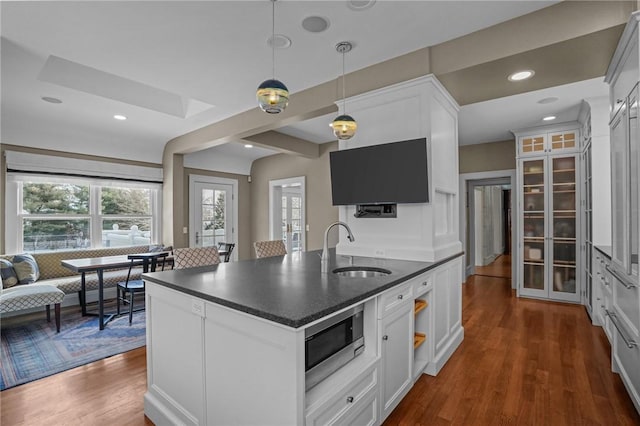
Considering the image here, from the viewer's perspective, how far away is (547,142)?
467 centimetres

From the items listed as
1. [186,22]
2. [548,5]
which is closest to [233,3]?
[186,22]

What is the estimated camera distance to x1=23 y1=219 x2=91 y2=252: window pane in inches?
178

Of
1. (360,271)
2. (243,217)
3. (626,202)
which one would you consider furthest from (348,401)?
(243,217)

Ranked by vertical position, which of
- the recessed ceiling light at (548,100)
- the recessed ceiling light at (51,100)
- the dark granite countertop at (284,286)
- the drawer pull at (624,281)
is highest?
the recessed ceiling light at (51,100)

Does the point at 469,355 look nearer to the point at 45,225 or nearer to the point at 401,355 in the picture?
the point at 401,355

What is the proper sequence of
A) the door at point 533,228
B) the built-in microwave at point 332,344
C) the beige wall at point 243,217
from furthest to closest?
the beige wall at point 243,217
the door at point 533,228
the built-in microwave at point 332,344

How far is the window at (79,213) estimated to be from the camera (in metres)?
4.46

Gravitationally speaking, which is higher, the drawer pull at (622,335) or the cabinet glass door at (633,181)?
the cabinet glass door at (633,181)

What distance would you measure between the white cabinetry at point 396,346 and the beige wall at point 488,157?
175 inches

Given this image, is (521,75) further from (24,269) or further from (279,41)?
(24,269)

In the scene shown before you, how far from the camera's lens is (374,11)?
217 centimetres

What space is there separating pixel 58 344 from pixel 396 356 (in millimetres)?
3406

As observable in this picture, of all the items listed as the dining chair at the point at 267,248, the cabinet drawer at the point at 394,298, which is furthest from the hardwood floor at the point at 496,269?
the cabinet drawer at the point at 394,298

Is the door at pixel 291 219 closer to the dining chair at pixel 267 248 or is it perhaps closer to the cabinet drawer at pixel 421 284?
the dining chair at pixel 267 248
